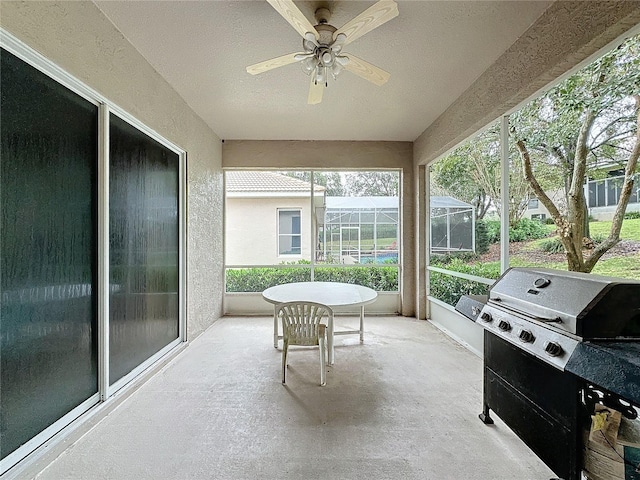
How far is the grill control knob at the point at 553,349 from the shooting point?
1366 millimetres

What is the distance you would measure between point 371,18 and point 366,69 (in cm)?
52

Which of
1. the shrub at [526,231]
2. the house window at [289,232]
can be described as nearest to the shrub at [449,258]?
the shrub at [526,231]

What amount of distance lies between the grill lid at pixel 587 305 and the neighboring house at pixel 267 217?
394cm

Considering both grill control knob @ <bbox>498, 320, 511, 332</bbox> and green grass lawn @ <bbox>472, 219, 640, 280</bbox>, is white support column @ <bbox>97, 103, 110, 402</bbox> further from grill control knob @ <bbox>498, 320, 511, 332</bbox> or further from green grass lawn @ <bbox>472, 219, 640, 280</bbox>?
green grass lawn @ <bbox>472, 219, 640, 280</bbox>

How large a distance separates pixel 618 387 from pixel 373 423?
4.67 ft

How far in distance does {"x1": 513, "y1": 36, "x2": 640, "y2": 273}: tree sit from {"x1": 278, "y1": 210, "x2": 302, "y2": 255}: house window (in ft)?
11.3

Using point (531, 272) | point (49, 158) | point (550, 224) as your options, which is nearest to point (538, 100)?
point (550, 224)

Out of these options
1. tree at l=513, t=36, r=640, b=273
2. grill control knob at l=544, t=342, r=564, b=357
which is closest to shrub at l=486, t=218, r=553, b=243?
tree at l=513, t=36, r=640, b=273

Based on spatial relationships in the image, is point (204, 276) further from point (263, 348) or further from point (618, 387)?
point (618, 387)

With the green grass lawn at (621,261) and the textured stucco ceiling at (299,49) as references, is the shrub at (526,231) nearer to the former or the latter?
the green grass lawn at (621,261)

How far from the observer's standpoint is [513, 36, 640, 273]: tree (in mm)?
1868

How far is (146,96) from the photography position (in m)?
2.81

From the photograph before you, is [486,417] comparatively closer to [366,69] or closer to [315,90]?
[366,69]

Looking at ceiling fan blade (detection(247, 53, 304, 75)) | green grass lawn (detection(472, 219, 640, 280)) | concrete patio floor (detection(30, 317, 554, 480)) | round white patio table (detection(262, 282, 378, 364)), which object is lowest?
concrete patio floor (detection(30, 317, 554, 480))
